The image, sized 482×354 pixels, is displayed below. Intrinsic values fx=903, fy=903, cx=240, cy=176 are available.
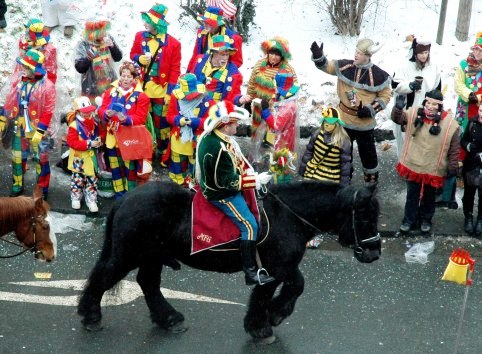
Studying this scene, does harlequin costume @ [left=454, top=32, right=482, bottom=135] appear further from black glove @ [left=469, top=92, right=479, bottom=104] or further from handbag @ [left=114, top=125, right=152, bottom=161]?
handbag @ [left=114, top=125, right=152, bottom=161]

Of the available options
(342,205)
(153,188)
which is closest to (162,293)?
(153,188)

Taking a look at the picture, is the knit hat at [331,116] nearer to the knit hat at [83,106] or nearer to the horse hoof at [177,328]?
the knit hat at [83,106]

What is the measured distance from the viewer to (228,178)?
761 centimetres

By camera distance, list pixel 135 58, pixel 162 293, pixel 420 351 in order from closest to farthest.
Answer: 1. pixel 420 351
2. pixel 162 293
3. pixel 135 58

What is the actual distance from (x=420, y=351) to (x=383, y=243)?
7.57 ft

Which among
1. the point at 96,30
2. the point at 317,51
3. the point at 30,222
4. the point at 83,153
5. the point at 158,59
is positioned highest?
the point at 96,30

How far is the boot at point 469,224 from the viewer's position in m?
10.5

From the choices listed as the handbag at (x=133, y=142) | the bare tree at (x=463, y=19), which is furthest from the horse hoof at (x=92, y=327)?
the bare tree at (x=463, y=19)

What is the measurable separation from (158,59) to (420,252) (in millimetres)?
4091

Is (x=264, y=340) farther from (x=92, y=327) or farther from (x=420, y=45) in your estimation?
(x=420, y=45)

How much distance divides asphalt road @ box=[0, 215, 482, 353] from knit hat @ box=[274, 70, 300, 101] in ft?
6.96

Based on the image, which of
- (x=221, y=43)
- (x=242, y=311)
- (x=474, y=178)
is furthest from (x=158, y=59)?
(x=474, y=178)

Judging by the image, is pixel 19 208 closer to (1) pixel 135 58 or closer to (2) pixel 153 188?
(2) pixel 153 188

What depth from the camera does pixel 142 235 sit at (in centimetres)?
787
